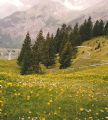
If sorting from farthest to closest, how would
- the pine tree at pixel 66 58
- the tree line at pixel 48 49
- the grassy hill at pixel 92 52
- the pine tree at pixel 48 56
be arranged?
the pine tree at pixel 48 56, the grassy hill at pixel 92 52, the pine tree at pixel 66 58, the tree line at pixel 48 49

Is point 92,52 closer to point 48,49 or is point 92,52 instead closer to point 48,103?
point 48,49

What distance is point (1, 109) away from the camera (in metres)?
17.9

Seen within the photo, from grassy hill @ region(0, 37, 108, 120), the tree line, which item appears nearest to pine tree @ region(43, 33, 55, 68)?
the tree line

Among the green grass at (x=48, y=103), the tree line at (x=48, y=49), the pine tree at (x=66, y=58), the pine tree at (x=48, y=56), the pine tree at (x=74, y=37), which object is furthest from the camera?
the pine tree at (x=74, y=37)

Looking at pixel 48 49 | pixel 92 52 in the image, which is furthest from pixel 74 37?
pixel 48 49

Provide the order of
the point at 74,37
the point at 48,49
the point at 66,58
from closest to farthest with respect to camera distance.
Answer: the point at 66,58
the point at 48,49
the point at 74,37

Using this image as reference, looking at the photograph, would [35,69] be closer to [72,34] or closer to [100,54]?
[100,54]

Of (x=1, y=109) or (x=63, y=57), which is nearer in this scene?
(x=1, y=109)

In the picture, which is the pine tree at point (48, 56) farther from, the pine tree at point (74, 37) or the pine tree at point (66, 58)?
the pine tree at point (74, 37)

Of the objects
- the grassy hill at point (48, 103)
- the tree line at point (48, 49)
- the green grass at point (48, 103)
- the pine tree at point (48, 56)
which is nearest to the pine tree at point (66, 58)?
the tree line at point (48, 49)

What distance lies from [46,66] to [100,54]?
23.4 m

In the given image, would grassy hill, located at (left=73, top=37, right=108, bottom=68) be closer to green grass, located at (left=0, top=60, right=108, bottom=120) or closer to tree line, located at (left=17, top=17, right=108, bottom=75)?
tree line, located at (left=17, top=17, right=108, bottom=75)

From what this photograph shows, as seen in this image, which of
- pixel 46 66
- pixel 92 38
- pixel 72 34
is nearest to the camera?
pixel 46 66

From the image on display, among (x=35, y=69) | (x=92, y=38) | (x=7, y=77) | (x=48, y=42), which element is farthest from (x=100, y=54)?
(x=7, y=77)
